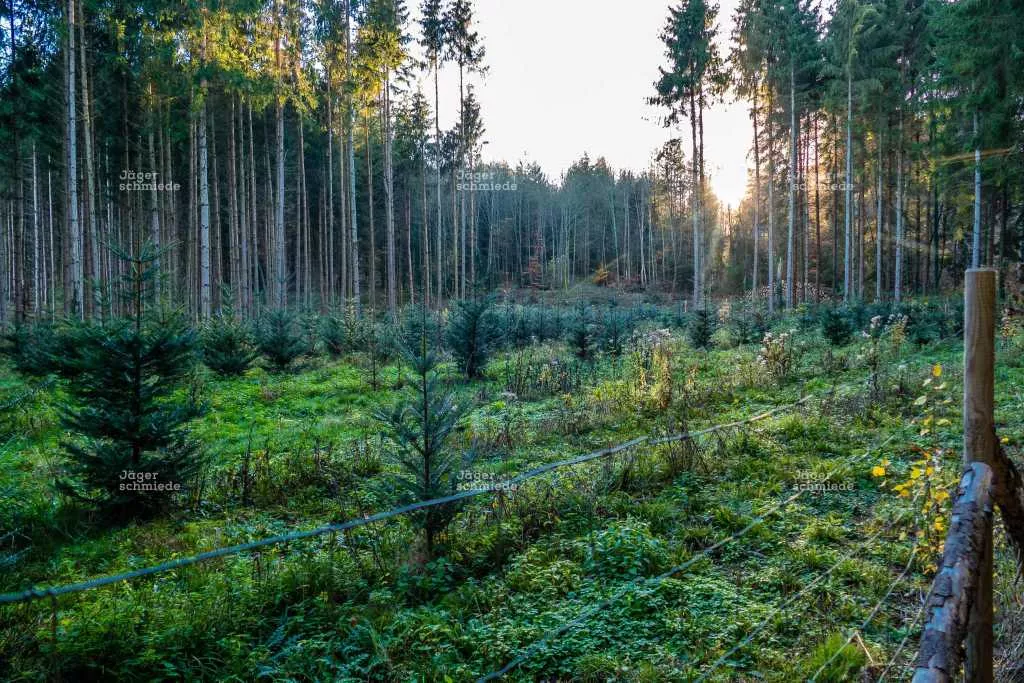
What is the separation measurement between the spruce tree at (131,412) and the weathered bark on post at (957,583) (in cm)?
571

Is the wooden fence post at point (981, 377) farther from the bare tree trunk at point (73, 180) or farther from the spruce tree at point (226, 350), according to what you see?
the bare tree trunk at point (73, 180)

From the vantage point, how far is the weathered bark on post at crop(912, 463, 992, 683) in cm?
134

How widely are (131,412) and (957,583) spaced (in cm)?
593

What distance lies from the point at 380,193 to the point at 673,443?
37.7 meters

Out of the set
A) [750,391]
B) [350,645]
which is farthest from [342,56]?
[350,645]

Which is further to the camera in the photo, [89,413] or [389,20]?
[389,20]

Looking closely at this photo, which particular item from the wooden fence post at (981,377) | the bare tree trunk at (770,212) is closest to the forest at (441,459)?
the wooden fence post at (981,377)

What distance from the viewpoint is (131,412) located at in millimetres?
5078

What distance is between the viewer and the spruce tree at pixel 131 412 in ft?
16.3

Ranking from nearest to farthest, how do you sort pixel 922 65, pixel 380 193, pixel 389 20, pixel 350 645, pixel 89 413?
pixel 350 645, pixel 89 413, pixel 389 20, pixel 922 65, pixel 380 193

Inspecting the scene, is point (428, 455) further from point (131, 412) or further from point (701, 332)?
point (701, 332)

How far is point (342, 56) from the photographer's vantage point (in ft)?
67.7

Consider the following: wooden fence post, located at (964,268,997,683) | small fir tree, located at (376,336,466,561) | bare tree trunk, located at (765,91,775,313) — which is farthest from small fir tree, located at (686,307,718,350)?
wooden fence post, located at (964,268,997,683)

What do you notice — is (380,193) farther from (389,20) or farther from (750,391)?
(750,391)
